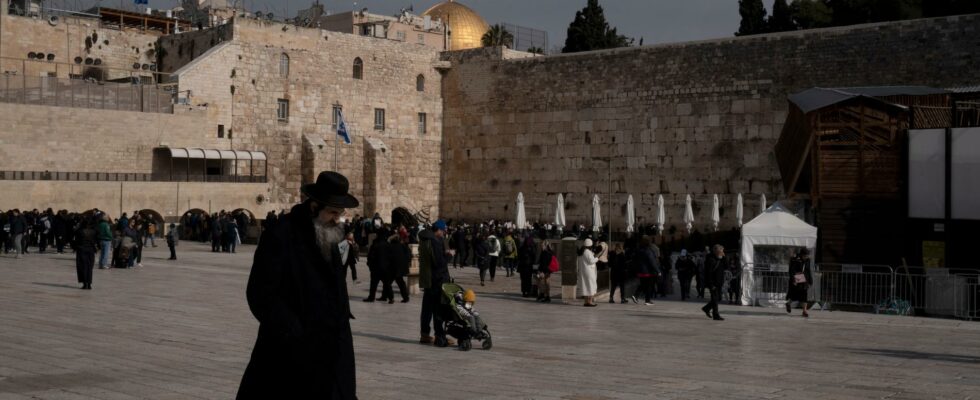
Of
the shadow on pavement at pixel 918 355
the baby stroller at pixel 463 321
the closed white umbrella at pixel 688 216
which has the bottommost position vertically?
the shadow on pavement at pixel 918 355

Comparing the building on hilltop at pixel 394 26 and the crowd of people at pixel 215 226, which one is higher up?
the building on hilltop at pixel 394 26

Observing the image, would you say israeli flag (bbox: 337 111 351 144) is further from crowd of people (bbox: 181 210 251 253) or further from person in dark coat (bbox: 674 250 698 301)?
person in dark coat (bbox: 674 250 698 301)

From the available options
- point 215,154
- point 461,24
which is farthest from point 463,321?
point 461,24

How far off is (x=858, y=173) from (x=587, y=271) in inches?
192

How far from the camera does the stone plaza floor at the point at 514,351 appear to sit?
23.2 feet

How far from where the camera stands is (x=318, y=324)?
429 centimetres

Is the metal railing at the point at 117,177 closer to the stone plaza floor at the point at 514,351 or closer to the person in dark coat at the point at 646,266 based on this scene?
the stone plaza floor at the point at 514,351

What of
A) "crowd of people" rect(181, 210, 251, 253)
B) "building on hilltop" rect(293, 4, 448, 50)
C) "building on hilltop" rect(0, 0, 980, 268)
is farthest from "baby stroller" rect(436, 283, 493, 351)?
"building on hilltop" rect(293, 4, 448, 50)

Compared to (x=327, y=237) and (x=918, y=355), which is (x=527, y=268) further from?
(x=327, y=237)

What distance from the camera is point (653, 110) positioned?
29859 millimetres

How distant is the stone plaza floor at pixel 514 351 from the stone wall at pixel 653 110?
44.0 feet

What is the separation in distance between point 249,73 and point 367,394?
24926 millimetres

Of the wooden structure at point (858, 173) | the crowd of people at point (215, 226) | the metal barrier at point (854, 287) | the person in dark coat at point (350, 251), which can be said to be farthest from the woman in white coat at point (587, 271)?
the crowd of people at point (215, 226)

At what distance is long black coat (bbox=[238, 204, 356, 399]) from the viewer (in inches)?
166
